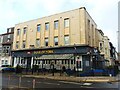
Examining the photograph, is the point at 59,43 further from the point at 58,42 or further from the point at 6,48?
the point at 6,48

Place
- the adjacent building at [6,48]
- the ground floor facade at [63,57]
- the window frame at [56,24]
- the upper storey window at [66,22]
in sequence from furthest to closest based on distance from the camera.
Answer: the adjacent building at [6,48] → the window frame at [56,24] → the upper storey window at [66,22] → the ground floor facade at [63,57]

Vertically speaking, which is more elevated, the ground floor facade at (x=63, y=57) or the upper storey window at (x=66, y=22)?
the upper storey window at (x=66, y=22)

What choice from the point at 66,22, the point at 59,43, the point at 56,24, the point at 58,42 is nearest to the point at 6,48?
the point at 56,24

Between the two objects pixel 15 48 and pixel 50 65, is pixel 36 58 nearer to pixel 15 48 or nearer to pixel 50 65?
pixel 50 65

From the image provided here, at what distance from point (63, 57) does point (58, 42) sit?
386 centimetres

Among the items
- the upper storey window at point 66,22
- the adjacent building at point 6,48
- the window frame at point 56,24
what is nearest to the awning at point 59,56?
the upper storey window at point 66,22

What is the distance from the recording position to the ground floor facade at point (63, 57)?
27.8m

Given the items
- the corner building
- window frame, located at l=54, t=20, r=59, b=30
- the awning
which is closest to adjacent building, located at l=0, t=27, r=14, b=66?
the corner building

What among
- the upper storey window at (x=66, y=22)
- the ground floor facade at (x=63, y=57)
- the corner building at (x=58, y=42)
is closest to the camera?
the ground floor facade at (x=63, y=57)

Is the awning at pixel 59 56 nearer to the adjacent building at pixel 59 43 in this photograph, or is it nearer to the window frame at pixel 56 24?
the adjacent building at pixel 59 43

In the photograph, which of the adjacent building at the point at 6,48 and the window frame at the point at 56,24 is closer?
the window frame at the point at 56,24

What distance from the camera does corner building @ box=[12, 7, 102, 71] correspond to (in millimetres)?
28128

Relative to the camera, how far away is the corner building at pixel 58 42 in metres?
28.1

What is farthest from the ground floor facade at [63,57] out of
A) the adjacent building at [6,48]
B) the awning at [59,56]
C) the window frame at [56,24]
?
the adjacent building at [6,48]
